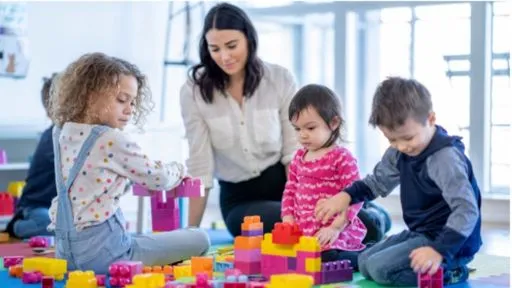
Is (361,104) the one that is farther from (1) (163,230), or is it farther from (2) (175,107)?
(1) (163,230)

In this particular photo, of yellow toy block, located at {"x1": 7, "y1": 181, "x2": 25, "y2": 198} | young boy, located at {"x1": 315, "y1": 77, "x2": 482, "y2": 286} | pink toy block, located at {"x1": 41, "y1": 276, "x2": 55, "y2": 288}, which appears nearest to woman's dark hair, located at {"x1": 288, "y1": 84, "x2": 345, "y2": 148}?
young boy, located at {"x1": 315, "y1": 77, "x2": 482, "y2": 286}

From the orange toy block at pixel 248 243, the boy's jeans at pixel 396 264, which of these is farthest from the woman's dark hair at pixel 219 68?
the boy's jeans at pixel 396 264

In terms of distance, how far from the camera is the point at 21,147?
377 centimetres

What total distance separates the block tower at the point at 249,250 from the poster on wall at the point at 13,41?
2.02 metres

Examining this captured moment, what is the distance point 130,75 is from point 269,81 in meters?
0.68

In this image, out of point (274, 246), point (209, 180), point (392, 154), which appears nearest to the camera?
point (274, 246)

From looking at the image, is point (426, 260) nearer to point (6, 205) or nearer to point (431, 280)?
point (431, 280)

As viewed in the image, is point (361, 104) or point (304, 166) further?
point (361, 104)

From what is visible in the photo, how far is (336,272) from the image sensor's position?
6.48ft

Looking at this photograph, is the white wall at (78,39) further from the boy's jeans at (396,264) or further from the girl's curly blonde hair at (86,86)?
the boy's jeans at (396,264)

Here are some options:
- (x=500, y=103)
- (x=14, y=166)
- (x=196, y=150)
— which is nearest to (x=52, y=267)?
(x=196, y=150)

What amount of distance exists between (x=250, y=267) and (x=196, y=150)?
0.79m

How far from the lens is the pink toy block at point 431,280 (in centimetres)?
183

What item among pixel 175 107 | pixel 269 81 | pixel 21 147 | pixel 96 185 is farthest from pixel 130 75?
pixel 175 107
